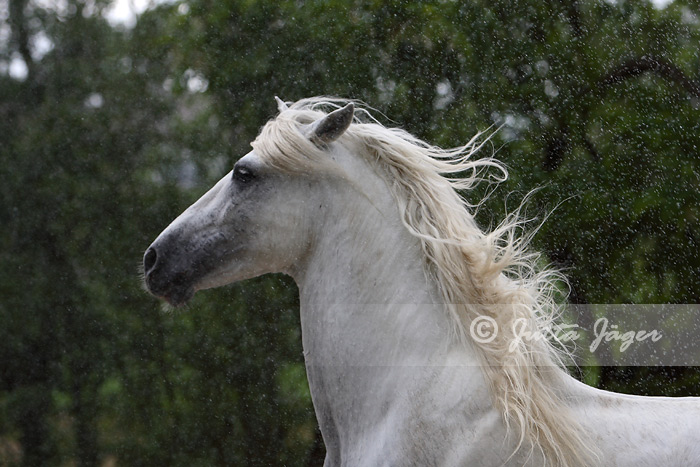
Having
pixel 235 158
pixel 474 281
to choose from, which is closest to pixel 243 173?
pixel 474 281

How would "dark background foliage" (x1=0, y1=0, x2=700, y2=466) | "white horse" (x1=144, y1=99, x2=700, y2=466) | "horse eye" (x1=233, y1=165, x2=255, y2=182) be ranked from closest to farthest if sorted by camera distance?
1. "white horse" (x1=144, y1=99, x2=700, y2=466)
2. "horse eye" (x1=233, y1=165, x2=255, y2=182)
3. "dark background foliage" (x1=0, y1=0, x2=700, y2=466)

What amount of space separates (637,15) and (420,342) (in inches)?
140

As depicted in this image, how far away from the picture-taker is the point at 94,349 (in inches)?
199

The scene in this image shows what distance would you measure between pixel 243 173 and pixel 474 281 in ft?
1.90

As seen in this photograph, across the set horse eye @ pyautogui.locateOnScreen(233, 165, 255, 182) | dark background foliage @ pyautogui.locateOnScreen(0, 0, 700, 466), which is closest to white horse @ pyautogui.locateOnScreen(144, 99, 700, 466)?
horse eye @ pyautogui.locateOnScreen(233, 165, 255, 182)

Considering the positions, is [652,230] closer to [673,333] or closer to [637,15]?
[673,333]

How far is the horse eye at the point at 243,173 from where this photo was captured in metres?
1.75

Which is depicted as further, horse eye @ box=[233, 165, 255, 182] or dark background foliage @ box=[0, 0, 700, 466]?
dark background foliage @ box=[0, 0, 700, 466]

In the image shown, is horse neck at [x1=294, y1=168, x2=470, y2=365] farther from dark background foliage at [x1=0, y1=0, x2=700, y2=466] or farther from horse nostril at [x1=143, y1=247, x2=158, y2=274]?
dark background foliage at [x1=0, y1=0, x2=700, y2=466]

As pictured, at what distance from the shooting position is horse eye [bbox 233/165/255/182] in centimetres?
175

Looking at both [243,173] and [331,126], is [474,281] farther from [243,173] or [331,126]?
[243,173]

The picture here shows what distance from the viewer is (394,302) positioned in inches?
66.9

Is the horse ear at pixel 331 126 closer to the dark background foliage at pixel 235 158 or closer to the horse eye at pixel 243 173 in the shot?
the horse eye at pixel 243 173

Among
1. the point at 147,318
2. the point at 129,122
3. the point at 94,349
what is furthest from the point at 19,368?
the point at 129,122
